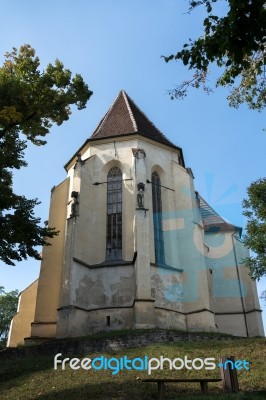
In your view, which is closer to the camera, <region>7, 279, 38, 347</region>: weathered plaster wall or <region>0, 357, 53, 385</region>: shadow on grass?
<region>0, 357, 53, 385</region>: shadow on grass

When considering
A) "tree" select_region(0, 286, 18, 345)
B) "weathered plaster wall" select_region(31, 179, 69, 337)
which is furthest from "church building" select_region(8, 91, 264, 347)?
"tree" select_region(0, 286, 18, 345)

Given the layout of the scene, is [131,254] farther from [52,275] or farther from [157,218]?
[52,275]

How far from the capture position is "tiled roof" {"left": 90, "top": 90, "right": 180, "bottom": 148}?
23.7 meters

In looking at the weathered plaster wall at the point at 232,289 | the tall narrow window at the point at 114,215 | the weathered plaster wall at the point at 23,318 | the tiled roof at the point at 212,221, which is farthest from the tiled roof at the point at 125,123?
the weathered plaster wall at the point at 23,318

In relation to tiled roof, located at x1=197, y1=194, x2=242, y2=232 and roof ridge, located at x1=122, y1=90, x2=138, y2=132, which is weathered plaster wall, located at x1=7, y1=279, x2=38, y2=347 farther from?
tiled roof, located at x1=197, y1=194, x2=242, y2=232

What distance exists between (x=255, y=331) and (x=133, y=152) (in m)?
11.6

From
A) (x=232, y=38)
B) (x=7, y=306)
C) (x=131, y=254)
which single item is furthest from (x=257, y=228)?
(x=7, y=306)

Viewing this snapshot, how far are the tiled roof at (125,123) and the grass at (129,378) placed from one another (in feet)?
42.7

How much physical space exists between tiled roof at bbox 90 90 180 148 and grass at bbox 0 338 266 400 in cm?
1300

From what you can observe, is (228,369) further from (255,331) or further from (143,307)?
(255,331)

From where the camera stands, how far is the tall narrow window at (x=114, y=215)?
20125 millimetres

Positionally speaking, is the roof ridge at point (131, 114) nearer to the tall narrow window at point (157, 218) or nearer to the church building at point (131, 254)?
the church building at point (131, 254)

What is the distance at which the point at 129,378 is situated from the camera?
10906 mm

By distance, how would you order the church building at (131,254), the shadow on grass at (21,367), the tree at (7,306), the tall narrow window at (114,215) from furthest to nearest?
the tree at (7,306) → the tall narrow window at (114,215) → the church building at (131,254) → the shadow on grass at (21,367)
